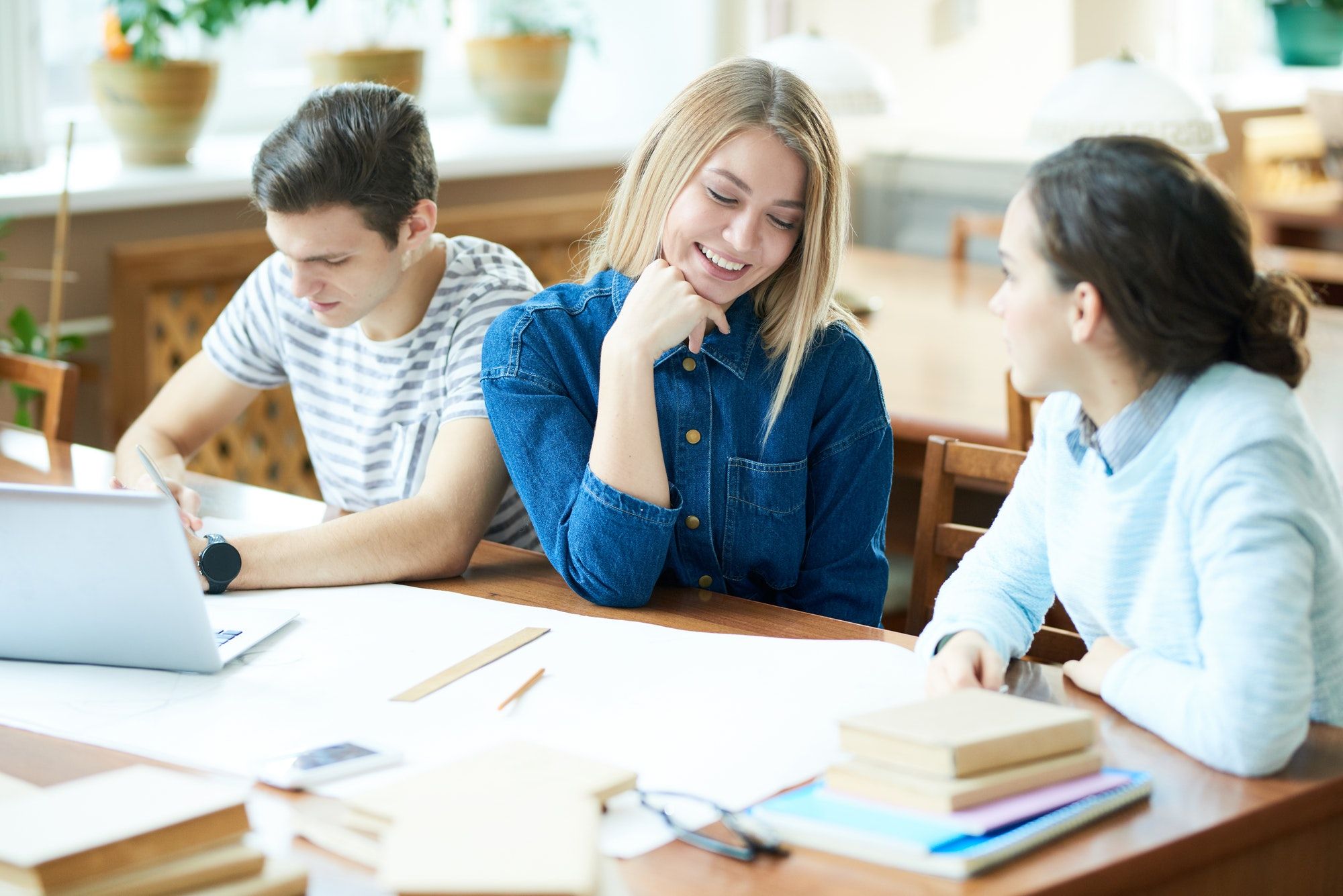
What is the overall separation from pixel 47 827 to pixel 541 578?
74 centimetres

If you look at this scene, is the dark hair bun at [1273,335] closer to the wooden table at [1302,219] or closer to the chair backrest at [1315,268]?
the chair backrest at [1315,268]

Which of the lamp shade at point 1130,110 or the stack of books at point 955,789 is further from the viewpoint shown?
the lamp shade at point 1130,110

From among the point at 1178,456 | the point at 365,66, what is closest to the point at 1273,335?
the point at 1178,456

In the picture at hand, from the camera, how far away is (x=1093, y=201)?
111 centimetres

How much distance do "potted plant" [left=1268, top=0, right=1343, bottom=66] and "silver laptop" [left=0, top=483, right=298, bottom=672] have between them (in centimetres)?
581

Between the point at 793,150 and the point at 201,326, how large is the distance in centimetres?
190

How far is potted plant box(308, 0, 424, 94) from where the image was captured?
3.36m

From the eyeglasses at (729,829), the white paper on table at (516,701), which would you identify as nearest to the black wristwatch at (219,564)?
the white paper on table at (516,701)

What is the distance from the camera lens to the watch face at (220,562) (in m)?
1.49

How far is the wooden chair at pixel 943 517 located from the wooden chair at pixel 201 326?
1383 millimetres

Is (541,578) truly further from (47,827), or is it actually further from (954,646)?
(47,827)

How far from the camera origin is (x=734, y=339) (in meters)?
1.57

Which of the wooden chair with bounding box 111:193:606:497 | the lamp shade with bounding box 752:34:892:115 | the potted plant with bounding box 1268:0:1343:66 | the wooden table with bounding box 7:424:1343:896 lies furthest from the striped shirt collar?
the potted plant with bounding box 1268:0:1343:66

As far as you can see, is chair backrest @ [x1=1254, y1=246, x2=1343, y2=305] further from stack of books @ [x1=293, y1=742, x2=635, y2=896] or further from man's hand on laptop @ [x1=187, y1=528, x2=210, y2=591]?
stack of books @ [x1=293, y1=742, x2=635, y2=896]
